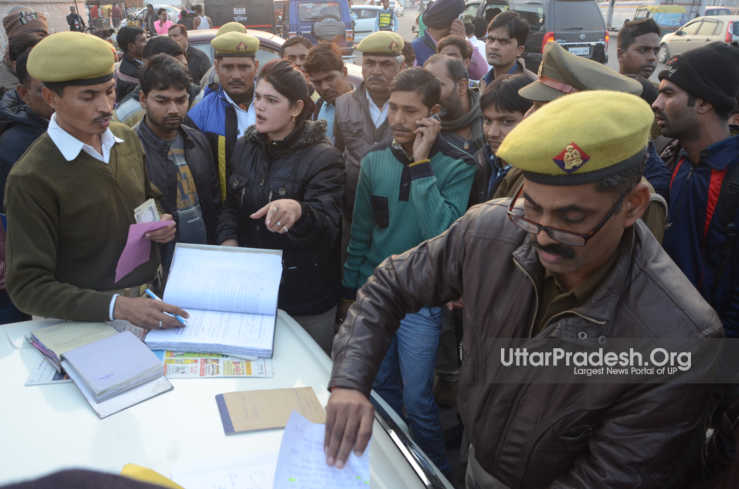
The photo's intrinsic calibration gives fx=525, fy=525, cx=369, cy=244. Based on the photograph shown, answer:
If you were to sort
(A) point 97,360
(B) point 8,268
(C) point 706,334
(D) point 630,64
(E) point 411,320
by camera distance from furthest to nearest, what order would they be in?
(D) point 630,64 → (E) point 411,320 → (B) point 8,268 → (A) point 97,360 → (C) point 706,334

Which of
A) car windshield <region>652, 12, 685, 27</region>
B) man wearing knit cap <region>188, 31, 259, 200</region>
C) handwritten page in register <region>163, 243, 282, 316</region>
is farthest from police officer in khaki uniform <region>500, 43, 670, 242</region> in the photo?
car windshield <region>652, 12, 685, 27</region>

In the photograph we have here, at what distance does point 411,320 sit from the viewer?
2.39 m

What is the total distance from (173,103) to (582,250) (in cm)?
224

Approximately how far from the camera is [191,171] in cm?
269

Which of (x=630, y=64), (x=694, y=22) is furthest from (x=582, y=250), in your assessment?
(x=694, y=22)

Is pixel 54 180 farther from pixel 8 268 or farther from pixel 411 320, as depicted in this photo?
pixel 411 320

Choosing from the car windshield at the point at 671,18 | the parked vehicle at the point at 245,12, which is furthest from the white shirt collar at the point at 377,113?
the car windshield at the point at 671,18

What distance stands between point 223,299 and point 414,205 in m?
0.92

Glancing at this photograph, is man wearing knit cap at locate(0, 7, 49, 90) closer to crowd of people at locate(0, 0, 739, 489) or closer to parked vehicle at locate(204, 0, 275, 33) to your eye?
crowd of people at locate(0, 0, 739, 489)

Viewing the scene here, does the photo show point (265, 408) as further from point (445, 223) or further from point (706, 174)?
point (706, 174)

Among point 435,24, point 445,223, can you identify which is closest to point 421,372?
point 445,223

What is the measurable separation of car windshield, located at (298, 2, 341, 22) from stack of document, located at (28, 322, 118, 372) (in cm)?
1257

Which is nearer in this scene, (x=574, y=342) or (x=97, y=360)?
(x=574, y=342)

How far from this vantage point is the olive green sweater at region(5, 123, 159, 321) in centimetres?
177
